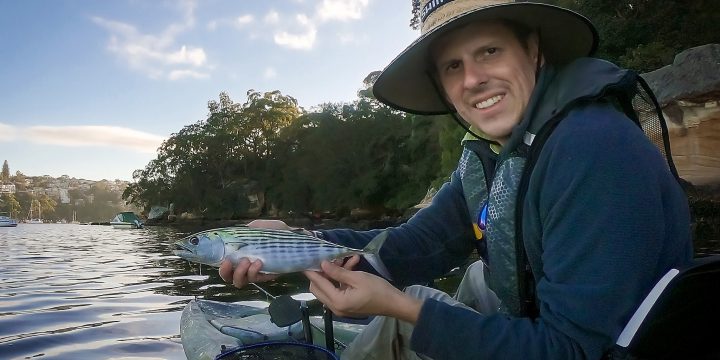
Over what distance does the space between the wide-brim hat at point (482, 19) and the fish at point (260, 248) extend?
3.22 ft

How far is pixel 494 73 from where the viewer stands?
8.03ft

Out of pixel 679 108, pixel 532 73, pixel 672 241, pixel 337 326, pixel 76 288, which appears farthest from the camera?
pixel 679 108

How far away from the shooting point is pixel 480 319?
1.96 metres

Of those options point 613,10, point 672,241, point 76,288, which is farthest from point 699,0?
point 672,241

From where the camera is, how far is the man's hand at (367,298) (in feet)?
6.76

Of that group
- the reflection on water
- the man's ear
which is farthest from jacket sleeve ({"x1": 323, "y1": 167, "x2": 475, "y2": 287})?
the reflection on water

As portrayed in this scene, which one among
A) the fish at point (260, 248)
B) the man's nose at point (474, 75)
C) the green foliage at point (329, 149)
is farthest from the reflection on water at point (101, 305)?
the green foliage at point (329, 149)

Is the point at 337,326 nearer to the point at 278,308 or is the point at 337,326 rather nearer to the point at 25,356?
the point at 278,308

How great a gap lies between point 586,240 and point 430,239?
146 centimetres

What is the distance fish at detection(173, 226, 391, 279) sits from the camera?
102 inches

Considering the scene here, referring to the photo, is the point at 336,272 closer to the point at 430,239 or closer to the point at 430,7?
the point at 430,239

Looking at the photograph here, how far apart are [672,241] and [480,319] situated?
0.65m

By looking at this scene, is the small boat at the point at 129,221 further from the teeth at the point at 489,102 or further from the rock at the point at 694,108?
the teeth at the point at 489,102

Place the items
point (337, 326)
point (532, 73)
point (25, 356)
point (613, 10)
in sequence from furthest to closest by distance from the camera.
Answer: point (613, 10)
point (25, 356)
point (337, 326)
point (532, 73)
